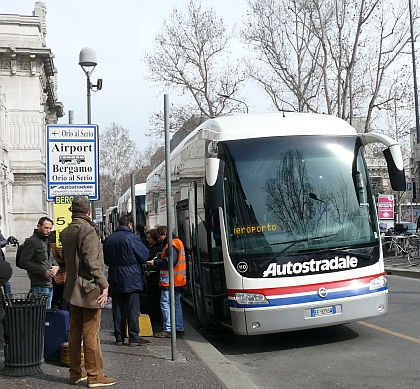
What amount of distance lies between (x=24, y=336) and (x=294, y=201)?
158 inches

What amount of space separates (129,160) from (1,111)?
4500 cm

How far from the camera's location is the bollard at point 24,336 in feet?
23.8

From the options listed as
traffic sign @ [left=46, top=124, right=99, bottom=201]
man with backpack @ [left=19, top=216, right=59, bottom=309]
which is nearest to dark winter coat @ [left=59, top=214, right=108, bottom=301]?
man with backpack @ [left=19, top=216, right=59, bottom=309]

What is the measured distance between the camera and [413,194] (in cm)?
2477

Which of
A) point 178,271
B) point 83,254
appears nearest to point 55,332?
point 83,254

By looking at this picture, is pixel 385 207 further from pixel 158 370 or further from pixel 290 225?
pixel 158 370

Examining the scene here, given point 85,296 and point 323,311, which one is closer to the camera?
point 85,296

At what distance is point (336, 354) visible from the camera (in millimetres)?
8922

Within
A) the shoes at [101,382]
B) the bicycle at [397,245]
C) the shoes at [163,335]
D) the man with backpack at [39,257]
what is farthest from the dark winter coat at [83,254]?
the bicycle at [397,245]

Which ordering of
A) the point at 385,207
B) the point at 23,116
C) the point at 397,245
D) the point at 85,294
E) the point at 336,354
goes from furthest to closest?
the point at 23,116
the point at 385,207
the point at 397,245
the point at 336,354
the point at 85,294

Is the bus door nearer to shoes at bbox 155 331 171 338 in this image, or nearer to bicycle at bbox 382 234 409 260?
shoes at bbox 155 331 171 338

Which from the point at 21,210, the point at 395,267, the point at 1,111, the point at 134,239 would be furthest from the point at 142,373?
the point at 21,210

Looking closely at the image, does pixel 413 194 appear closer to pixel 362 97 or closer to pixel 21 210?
pixel 362 97

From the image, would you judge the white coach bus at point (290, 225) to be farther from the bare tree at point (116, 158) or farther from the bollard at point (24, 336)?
the bare tree at point (116, 158)
